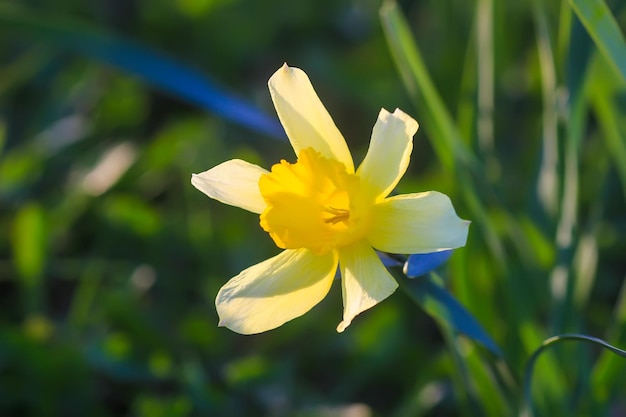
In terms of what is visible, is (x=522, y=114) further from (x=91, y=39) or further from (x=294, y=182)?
(x=294, y=182)

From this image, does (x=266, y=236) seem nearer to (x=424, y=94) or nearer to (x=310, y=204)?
(x=424, y=94)

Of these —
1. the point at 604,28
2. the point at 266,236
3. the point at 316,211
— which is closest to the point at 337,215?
the point at 316,211

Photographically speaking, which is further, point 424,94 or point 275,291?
point 424,94

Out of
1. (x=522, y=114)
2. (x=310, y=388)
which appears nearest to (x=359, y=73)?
(x=522, y=114)

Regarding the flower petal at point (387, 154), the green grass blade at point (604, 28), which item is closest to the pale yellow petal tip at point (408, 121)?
the flower petal at point (387, 154)

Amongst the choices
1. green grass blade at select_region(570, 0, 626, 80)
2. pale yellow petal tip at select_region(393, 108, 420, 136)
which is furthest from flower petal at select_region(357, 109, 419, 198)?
green grass blade at select_region(570, 0, 626, 80)

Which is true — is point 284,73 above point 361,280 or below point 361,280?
above

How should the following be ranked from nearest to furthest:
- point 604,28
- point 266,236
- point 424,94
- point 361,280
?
1. point 361,280
2. point 604,28
3. point 424,94
4. point 266,236
